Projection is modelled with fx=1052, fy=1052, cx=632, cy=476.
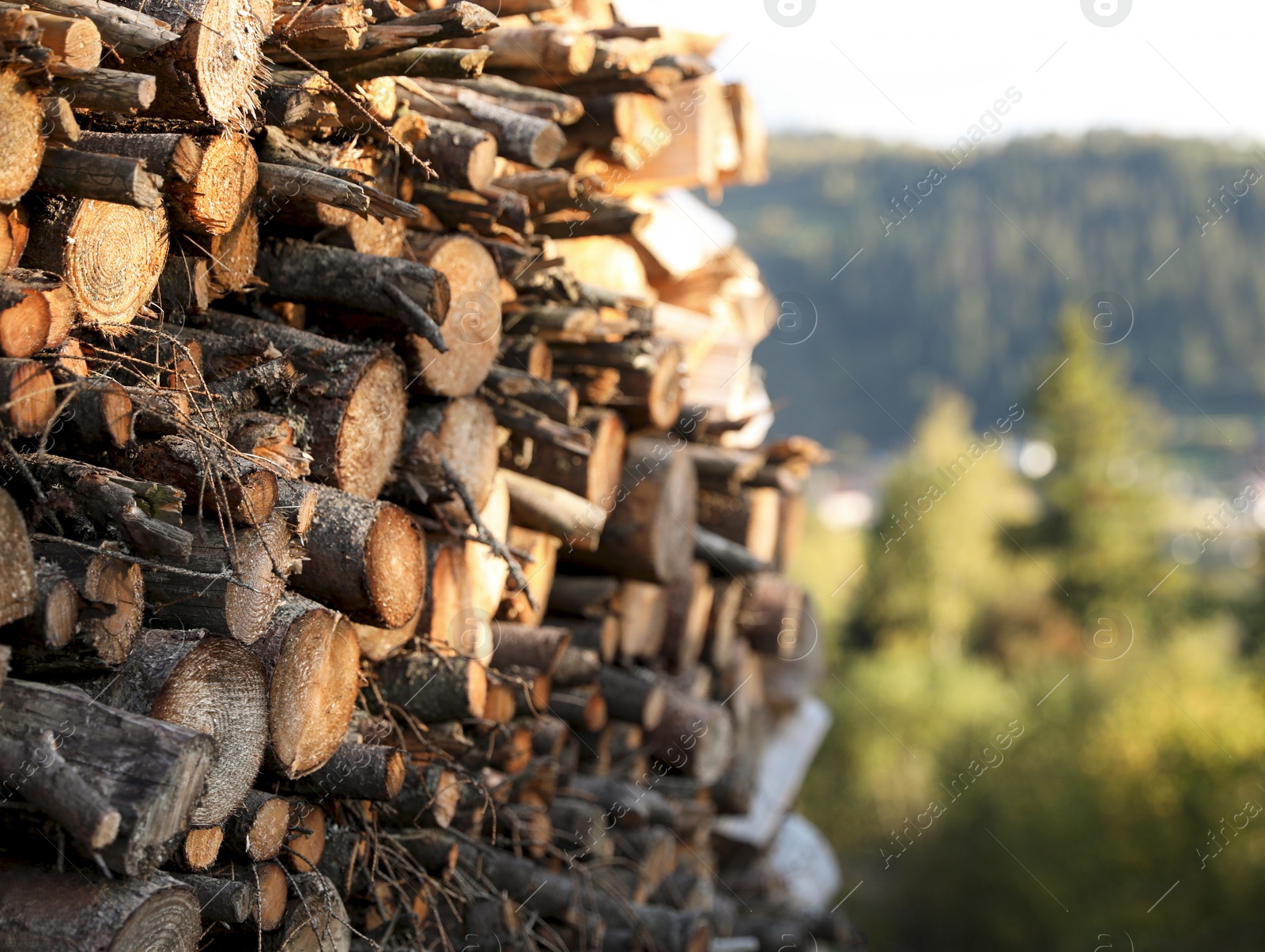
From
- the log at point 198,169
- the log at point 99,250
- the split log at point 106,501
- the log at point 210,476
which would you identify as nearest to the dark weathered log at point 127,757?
the split log at point 106,501

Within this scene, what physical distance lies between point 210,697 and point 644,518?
2086mm

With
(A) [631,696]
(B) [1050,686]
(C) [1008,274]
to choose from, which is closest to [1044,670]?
(B) [1050,686]

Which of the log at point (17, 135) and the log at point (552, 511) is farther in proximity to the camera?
the log at point (552, 511)

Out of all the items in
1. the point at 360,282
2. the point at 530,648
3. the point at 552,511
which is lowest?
the point at 530,648

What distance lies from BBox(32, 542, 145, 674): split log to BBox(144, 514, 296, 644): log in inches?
3.8

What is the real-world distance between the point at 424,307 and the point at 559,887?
1984 millimetres

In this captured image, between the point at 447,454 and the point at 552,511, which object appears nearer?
the point at 447,454

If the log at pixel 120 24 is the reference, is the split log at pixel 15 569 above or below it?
below

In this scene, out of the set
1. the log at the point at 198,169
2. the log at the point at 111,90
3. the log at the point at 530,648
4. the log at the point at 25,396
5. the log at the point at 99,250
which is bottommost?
the log at the point at 530,648

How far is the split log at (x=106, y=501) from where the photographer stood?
193cm

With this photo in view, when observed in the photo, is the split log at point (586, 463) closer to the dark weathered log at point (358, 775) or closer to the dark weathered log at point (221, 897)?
the dark weathered log at point (358, 775)

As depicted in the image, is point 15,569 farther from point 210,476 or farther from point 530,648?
point 530,648

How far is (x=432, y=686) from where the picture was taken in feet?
9.43

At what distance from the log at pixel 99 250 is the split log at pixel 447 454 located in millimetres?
807
